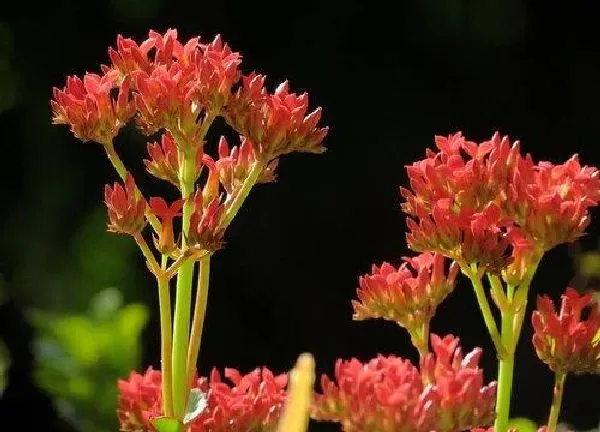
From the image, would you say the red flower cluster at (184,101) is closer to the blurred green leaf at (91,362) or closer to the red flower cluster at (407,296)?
the red flower cluster at (407,296)

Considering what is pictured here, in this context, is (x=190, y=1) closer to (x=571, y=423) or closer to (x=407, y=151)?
(x=407, y=151)

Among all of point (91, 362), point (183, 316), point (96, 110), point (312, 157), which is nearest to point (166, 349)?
point (183, 316)

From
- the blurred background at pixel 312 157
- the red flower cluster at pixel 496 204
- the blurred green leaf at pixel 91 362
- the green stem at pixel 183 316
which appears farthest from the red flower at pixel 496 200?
the blurred background at pixel 312 157

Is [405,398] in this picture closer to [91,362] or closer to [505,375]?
[505,375]

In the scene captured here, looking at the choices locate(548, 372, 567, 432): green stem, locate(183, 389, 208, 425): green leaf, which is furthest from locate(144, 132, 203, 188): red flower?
locate(548, 372, 567, 432): green stem

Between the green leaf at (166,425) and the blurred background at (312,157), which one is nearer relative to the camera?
the green leaf at (166,425)

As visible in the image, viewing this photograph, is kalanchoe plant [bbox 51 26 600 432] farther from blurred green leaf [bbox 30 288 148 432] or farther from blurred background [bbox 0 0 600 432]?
blurred background [bbox 0 0 600 432]

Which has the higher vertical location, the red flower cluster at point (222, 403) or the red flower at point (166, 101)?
the red flower at point (166, 101)

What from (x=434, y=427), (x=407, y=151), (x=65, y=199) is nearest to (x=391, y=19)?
(x=407, y=151)

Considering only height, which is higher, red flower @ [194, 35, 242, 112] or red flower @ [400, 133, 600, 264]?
red flower @ [194, 35, 242, 112]
